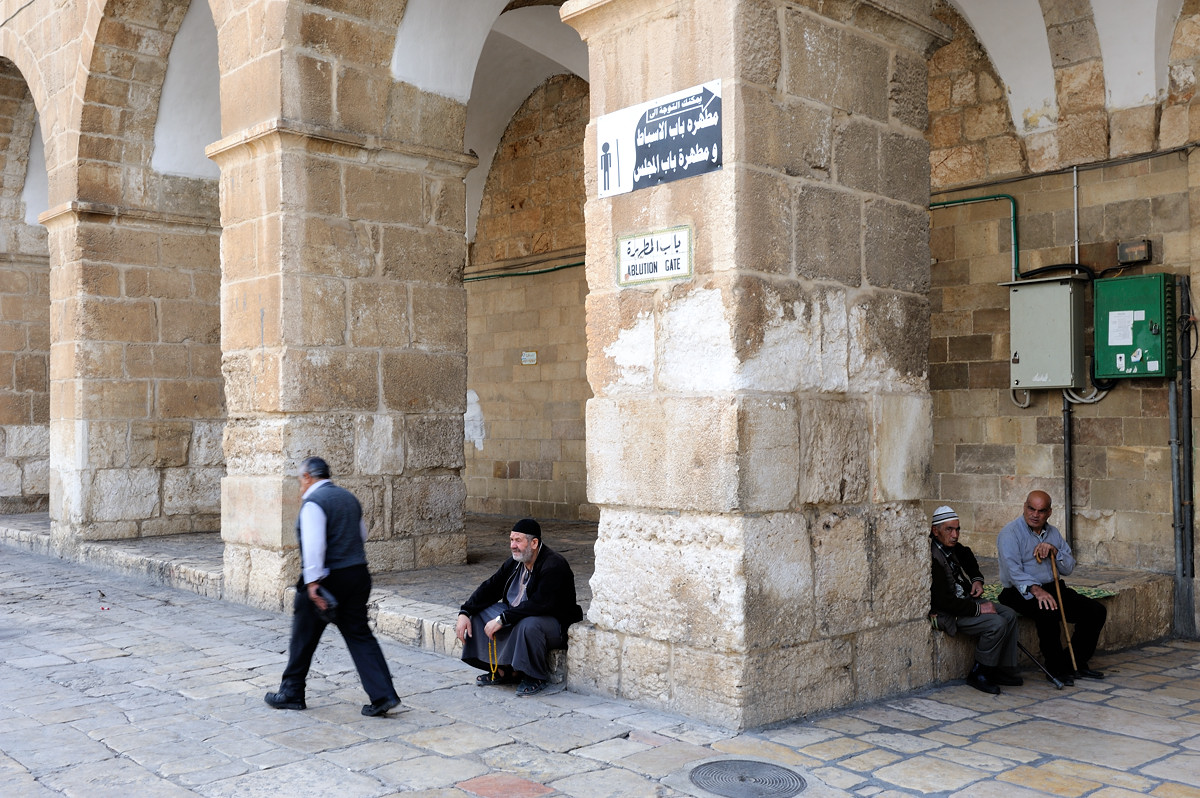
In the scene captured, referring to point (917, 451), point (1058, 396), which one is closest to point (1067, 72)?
point (1058, 396)

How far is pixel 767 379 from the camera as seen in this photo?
3943 mm

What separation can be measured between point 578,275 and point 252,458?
4.51m

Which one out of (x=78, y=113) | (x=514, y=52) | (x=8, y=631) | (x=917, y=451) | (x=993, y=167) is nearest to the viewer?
(x=917, y=451)

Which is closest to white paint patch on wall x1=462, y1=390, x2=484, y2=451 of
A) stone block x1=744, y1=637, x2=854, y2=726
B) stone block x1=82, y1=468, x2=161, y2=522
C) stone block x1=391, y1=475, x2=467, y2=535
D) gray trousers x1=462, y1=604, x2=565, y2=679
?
stone block x1=82, y1=468, x2=161, y2=522

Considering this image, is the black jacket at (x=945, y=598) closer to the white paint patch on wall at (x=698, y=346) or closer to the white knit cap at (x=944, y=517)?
the white knit cap at (x=944, y=517)

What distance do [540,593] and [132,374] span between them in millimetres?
5536

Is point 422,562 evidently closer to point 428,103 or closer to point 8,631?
point 8,631

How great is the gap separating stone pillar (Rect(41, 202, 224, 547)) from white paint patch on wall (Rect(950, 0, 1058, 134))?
6.09m

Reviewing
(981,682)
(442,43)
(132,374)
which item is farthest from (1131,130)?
(132,374)

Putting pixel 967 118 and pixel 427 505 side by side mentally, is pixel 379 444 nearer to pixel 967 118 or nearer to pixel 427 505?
pixel 427 505

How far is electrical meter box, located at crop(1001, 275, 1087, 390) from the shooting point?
659 cm

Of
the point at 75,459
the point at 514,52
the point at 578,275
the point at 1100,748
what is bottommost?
the point at 1100,748

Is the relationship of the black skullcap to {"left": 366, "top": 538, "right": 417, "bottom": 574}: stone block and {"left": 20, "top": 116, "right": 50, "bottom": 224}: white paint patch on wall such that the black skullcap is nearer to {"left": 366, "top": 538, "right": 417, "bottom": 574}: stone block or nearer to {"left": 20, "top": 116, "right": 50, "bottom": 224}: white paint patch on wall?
{"left": 366, "top": 538, "right": 417, "bottom": 574}: stone block

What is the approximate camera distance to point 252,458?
6.36 m
